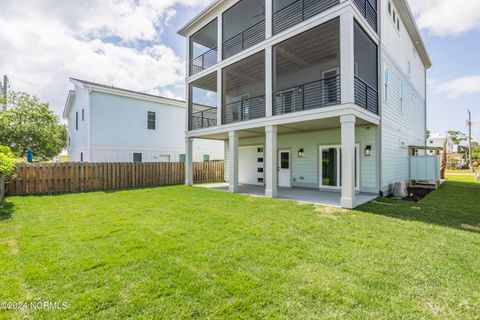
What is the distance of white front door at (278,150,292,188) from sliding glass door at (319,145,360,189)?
71.1 inches

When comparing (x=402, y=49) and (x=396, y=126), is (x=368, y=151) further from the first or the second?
(x=402, y=49)

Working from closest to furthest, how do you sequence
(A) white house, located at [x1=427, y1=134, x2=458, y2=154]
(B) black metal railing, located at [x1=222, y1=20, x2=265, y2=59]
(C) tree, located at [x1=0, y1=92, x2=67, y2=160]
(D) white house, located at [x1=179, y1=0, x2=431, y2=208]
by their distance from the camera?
(D) white house, located at [x1=179, y1=0, x2=431, y2=208], (B) black metal railing, located at [x1=222, y1=20, x2=265, y2=59], (C) tree, located at [x1=0, y1=92, x2=67, y2=160], (A) white house, located at [x1=427, y1=134, x2=458, y2=154]

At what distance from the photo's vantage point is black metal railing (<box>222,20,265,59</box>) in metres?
10.7

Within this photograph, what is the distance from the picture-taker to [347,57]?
693cm

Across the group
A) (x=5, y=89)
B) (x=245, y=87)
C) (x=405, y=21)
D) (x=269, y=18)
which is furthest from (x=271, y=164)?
(x=5, y=89)

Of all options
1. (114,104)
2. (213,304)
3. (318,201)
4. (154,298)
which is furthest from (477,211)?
(114,104)

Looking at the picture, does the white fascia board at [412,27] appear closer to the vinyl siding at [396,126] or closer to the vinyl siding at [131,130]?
the vinyl siding at [396,126]

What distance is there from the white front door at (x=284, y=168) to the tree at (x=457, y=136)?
157 ft

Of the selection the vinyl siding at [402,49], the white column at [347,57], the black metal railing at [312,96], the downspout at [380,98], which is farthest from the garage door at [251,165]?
the vinyl siding at [402,49]

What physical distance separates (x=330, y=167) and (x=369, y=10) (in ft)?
21.0

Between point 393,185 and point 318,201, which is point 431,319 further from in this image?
point 393,185

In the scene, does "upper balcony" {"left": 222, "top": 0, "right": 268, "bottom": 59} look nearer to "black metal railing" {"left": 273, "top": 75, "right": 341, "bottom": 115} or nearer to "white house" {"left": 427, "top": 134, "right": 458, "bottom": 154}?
"black metal railing" {"left": 273, "top": 75, "right": 341, "bottom": 115}

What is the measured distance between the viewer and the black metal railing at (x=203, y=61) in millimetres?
12773

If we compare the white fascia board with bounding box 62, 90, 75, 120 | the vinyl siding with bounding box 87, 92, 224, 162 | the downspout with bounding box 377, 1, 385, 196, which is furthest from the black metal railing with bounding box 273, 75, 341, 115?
the white fascia board with bounding box 62, 90, 75, 120
